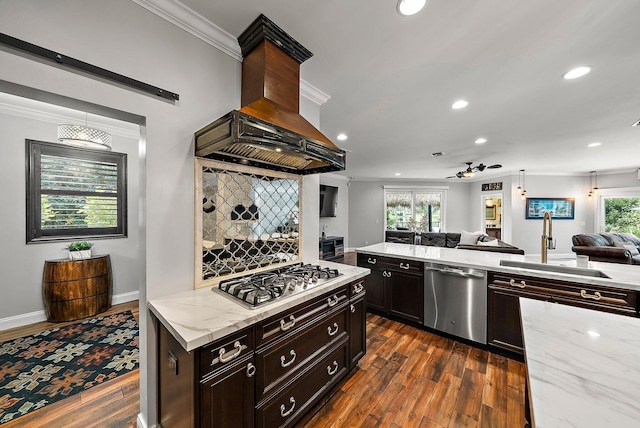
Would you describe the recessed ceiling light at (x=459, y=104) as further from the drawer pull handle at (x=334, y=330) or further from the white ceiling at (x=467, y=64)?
the drawer pull handle at (x=334, y=330)

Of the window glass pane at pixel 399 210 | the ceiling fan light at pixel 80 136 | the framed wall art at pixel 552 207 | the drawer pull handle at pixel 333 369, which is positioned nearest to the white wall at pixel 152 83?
the drawer pull handle at pixel 333 369

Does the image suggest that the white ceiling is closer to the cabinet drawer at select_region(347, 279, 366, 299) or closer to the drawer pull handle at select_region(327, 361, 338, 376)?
the cabinet drawer at select_region(347, 279, 366, 299)

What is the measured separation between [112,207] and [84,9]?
3.10m

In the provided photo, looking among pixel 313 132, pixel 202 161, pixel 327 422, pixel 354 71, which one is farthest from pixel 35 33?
pixel 327 422

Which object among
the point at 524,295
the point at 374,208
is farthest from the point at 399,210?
the point at 524,295

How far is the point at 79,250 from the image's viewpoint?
118 inches

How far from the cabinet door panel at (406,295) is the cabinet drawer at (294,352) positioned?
4.44 ft

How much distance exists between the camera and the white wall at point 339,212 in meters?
7.92

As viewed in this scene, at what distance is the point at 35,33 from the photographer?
3.55ft

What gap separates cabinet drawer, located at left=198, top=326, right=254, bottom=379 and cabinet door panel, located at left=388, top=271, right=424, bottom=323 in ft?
7.31

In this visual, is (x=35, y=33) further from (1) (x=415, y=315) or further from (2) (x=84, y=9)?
(1) (x=415, y=315)

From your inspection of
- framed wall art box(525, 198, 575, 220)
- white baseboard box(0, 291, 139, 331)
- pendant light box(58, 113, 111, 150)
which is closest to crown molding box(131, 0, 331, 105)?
pendant light box(58, 113, 111, 150)

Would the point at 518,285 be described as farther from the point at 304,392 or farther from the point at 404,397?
the point at 304,392

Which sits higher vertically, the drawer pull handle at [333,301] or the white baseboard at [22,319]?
the drawer pull handle at [333,301]
